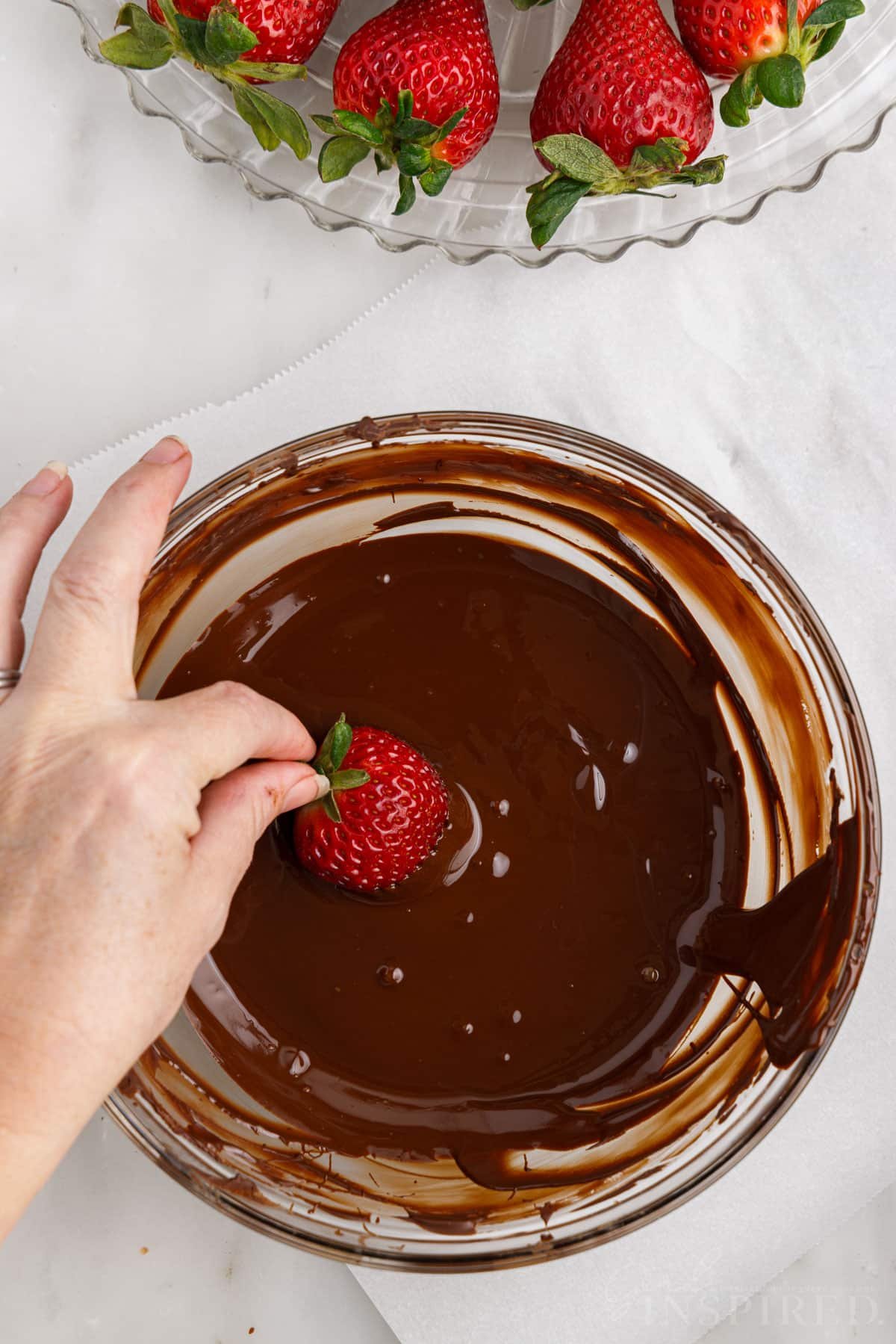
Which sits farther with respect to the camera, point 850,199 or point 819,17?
point 850,199

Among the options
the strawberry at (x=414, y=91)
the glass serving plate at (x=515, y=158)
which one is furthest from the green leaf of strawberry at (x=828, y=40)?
the strawberry at (x=414, y=91)

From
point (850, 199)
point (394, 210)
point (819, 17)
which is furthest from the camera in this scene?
point (850, 199)

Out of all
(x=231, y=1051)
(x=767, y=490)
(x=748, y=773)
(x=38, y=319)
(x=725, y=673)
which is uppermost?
(x=38, y=319)

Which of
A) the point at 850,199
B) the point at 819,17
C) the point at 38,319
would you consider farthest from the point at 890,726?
the point at 38,319

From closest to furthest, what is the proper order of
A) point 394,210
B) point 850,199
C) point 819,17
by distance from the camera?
1. point 819,17
2. point 394,210
3. point 850,199

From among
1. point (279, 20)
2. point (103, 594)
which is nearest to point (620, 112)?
point (279, 20)

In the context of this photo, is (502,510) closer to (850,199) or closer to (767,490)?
(767,490)

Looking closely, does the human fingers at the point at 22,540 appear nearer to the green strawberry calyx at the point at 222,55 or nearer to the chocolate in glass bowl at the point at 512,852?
the chocolate in glass bowl at the point at 512,852

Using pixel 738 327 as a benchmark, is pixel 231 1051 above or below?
below
